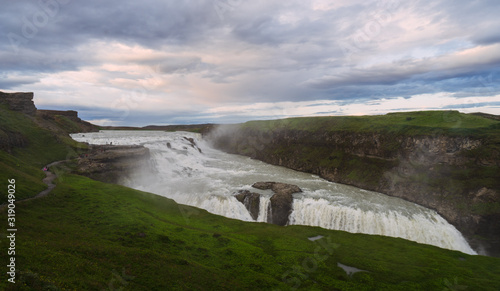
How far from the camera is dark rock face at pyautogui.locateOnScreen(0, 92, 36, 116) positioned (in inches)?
2708

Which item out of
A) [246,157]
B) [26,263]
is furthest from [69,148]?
[246,157]

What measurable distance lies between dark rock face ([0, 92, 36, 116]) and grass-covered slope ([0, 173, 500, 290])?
5617cm

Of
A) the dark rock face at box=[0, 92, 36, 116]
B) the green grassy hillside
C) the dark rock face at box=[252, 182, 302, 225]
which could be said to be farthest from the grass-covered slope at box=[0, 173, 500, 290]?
the dark rock face at box=[0, 92, 36, 116]

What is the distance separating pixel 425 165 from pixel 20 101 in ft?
348

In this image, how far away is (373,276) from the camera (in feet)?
71.4

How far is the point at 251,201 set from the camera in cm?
4469

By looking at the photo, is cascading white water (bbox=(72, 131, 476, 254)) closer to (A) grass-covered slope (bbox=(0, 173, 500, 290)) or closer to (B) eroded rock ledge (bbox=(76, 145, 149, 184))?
(B) eroded rock ledge (bbox=(76, 145, 149, 184))

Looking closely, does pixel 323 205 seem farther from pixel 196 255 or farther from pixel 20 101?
pixel 20 101

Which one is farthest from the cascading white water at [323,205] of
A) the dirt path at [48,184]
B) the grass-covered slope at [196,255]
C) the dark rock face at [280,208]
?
the dirt path at [48,184]

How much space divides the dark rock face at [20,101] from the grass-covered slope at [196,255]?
184 feet

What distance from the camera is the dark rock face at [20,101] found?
68787 mm

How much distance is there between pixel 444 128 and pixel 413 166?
33.2 ft

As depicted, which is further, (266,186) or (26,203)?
(266,186)

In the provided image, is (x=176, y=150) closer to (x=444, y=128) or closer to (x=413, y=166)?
(x=413, y=166)
